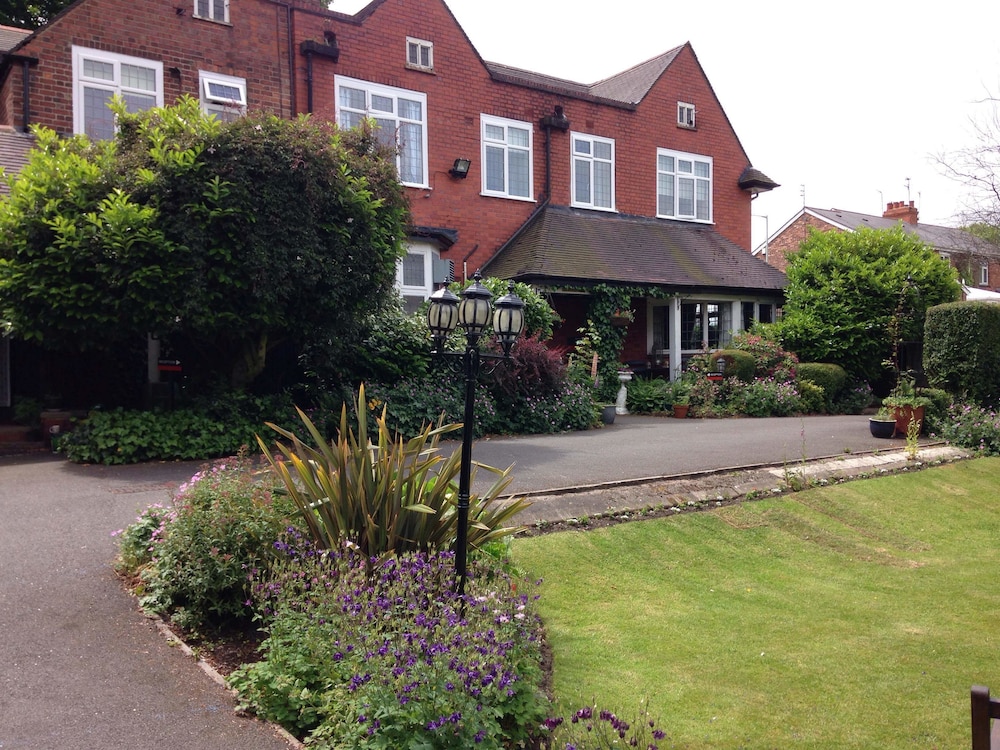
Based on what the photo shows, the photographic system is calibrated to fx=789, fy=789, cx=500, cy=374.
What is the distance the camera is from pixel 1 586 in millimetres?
5527

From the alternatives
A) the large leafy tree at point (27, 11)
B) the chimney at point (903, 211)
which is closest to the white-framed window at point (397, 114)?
the large leafy tree at point (27, 11)

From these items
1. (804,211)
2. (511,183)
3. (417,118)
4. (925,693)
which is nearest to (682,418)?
(511,183)

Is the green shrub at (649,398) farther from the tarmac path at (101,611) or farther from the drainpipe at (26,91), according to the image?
the drainpipe at (26,91)

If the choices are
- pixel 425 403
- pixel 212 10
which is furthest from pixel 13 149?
pixel 425 403

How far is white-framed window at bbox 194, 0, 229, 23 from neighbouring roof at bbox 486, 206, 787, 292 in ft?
25.4

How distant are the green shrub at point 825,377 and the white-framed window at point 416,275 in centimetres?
871

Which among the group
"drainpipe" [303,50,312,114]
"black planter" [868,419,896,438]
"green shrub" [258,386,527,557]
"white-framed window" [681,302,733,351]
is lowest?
"black planter" [868,419,896,438]

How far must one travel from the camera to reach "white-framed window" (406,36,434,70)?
59.9ft

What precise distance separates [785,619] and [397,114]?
15.0 meters

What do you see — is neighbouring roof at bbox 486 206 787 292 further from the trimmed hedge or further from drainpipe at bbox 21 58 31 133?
drainpipe at bbox 21 58 31 133

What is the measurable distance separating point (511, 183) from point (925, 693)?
16802mm

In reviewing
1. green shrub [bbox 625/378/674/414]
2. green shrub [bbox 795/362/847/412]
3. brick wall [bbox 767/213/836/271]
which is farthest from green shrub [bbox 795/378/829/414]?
brick wall [bbox 767/213/836/271]

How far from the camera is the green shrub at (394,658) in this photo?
3520mm

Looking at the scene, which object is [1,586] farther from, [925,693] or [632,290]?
[632,290]
